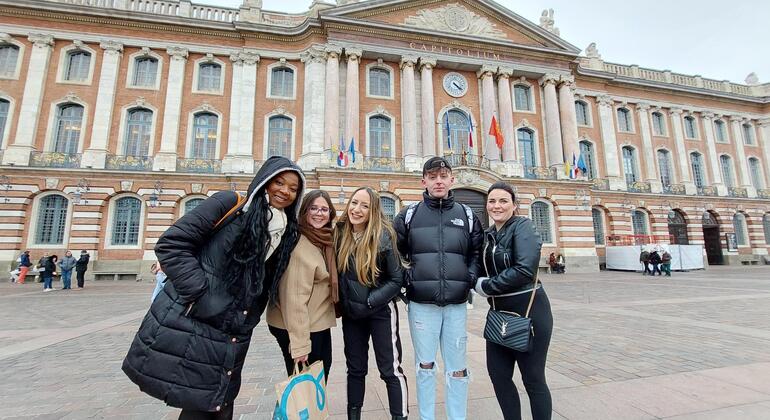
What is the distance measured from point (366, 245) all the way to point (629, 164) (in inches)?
1153

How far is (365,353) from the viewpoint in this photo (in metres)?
2.80

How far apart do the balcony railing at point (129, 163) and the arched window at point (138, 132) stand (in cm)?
50

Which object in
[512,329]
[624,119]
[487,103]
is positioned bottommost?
[512,329]

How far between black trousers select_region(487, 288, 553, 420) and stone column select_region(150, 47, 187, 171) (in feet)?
65.1

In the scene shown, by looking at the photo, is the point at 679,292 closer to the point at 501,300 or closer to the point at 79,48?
the point at 501,300

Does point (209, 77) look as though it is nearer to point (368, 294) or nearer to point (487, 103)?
point (487, 103)

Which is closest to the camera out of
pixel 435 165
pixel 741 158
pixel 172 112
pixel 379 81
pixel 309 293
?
pixel 309 293

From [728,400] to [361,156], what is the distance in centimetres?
1692

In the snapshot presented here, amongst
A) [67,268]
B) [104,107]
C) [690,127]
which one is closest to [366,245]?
[67,268]

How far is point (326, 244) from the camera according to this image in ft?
8.81

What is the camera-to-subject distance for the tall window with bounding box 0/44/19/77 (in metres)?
17.8

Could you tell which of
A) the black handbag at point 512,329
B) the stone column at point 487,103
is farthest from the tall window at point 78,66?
the black handbag at point 512,329

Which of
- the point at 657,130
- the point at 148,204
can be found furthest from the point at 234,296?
the point at 657,130

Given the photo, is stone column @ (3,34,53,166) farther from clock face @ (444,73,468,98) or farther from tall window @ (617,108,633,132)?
tall window @ (617,108,633,132)
